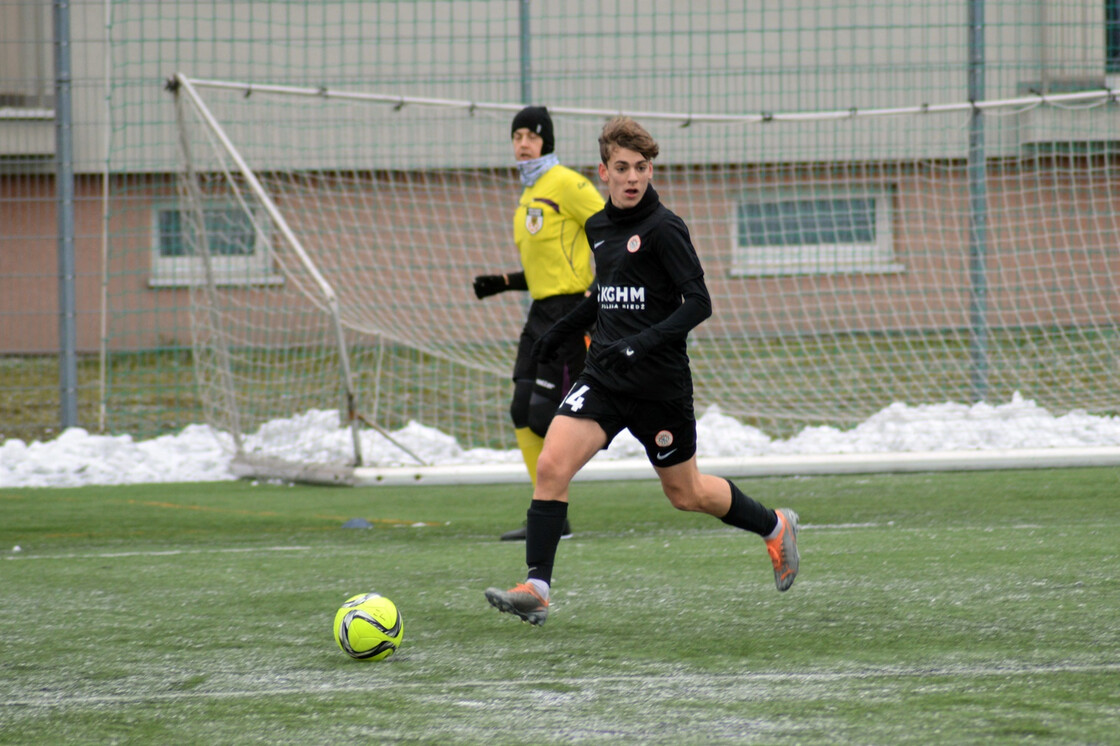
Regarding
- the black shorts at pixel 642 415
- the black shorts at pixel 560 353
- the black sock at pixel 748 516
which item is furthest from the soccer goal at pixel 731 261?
the black shorts at pixel 642 415

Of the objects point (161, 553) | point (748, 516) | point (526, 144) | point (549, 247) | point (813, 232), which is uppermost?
point (526, 144)

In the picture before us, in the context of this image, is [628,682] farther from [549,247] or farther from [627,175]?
[549,247]

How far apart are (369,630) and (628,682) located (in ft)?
2.64

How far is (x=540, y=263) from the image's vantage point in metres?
6.27

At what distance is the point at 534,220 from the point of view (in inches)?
247

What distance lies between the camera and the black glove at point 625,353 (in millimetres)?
4062

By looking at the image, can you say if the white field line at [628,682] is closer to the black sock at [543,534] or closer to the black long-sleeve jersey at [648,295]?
the black sock at [543,534]

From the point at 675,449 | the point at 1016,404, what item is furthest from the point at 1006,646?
the point at 1016,404

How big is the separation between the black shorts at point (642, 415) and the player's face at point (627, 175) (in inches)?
24.5

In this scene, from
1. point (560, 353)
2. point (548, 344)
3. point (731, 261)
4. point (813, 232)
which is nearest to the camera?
point (548, 344)

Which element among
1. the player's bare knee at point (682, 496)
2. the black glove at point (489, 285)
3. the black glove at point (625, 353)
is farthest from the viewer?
the black glove at point (489, 285)

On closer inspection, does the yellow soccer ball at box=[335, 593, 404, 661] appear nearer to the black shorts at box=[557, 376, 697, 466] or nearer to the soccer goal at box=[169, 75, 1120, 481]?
the black shorts at box=[557, 376, 697, 466]

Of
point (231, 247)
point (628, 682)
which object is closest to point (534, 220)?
point (628, 682)

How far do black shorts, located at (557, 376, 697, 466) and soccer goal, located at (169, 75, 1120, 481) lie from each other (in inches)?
191
